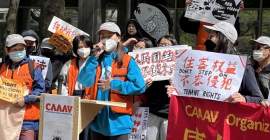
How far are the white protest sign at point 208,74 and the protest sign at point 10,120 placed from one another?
1.88 meters

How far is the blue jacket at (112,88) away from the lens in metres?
6.29

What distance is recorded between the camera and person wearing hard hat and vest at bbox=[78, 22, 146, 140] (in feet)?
20.8

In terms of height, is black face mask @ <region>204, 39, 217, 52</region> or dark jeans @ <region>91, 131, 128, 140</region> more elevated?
black face mask @ <region>204, 39, 217, 52</region>

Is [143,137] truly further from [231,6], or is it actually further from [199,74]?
[231,6]

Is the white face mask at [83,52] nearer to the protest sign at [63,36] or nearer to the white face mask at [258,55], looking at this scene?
the protest sign at [63,36]

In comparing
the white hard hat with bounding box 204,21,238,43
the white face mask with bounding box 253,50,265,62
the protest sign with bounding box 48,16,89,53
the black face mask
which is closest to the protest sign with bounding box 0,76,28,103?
the protest sign with bounding box 48,16,89,53

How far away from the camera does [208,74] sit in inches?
231

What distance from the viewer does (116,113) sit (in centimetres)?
638

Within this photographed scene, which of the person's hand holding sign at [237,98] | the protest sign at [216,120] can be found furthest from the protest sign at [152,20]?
the person's hand holding sign at [237,98]

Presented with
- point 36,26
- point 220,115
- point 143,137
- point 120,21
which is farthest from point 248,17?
point 220,115

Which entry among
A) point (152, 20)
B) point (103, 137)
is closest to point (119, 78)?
point (103, 137)

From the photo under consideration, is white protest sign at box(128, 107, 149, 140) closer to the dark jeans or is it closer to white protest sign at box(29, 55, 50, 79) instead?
the dark jeans

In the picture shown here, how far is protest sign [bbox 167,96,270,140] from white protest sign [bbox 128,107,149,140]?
0.93 meters

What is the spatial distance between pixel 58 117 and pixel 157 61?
4.55 feet
